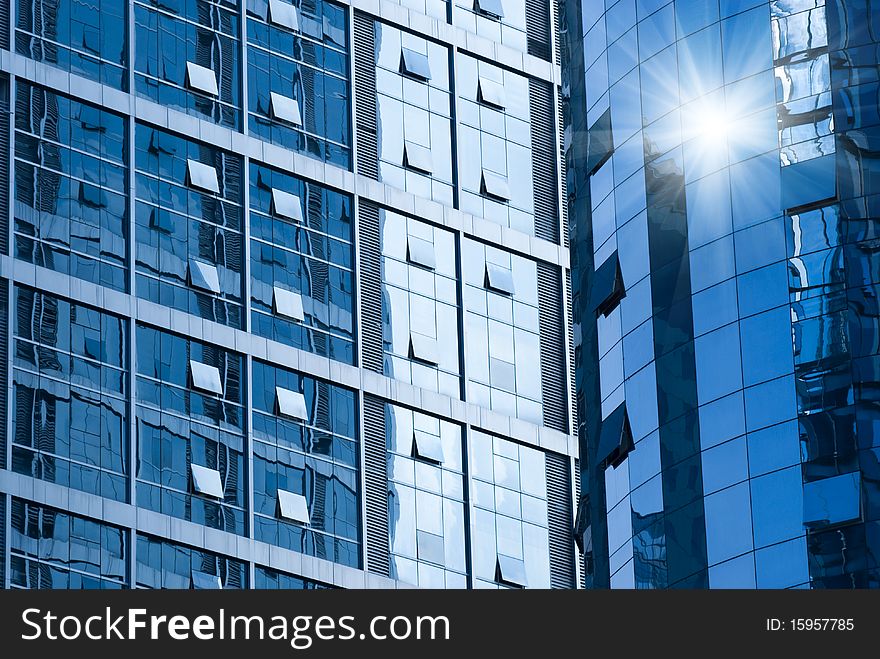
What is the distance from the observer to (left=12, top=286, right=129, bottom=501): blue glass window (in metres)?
80.4

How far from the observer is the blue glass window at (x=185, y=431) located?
82.6m

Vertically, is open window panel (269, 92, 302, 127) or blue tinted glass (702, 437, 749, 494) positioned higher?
open window panel (269, 92, 302, 127)

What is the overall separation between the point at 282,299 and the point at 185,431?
623 cm

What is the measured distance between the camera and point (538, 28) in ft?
327

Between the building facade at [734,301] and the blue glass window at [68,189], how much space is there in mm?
13470

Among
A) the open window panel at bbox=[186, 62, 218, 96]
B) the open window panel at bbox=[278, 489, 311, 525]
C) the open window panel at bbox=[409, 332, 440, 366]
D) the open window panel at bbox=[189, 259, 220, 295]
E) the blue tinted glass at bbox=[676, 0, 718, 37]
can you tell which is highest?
the open window panel at bbox=[186, 62, 218, 96]

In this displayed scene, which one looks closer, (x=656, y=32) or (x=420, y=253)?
(x=656, y=32)

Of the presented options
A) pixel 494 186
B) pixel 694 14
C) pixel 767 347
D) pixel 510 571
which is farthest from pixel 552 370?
pixel 767 347

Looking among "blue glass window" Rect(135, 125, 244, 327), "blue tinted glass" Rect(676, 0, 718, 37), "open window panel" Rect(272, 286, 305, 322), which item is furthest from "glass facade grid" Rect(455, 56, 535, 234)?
"blue tinted glass" Rect(676, 0, 718, 37)

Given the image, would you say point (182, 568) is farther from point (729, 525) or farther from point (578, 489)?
point (729, 525)

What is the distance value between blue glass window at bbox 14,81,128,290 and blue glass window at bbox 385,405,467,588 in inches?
408

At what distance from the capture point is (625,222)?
271ft

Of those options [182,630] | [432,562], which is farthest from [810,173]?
[182,630]

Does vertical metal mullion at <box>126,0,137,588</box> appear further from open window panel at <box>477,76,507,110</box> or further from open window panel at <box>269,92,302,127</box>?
open window panel at <box>477,76,507,110</box>
